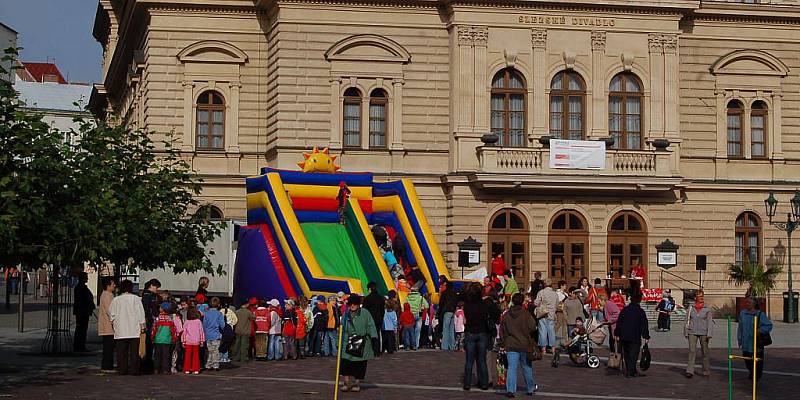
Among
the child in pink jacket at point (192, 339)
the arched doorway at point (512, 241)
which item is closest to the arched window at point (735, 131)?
the arched doorway at point (512, 241)

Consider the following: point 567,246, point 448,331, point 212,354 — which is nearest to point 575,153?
point 567,246

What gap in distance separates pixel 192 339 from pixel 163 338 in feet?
1.80

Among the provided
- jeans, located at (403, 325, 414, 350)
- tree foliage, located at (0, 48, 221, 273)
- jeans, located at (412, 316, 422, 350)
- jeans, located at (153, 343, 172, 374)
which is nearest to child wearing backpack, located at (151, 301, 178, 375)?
jeans, located at (153, 343, 172, 374)

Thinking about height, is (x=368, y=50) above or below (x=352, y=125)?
above

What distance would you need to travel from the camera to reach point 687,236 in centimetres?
4969

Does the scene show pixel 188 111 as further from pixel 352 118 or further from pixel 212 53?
pixel 352 118

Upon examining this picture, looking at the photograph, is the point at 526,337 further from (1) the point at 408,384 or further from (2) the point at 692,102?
(2) the point at 692,102

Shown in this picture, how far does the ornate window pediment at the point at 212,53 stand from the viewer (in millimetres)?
48219

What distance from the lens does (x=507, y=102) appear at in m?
47.9

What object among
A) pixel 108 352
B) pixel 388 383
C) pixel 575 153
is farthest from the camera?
pixel 575 153

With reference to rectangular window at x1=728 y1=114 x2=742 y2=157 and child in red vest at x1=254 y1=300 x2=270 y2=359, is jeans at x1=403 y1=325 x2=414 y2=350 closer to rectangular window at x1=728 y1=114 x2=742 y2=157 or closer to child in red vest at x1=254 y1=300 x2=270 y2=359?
child in red vest at x1=254 y1=300 x2=270 y2=359

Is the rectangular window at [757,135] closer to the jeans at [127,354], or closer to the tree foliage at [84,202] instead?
the tree foliage at [84,202]

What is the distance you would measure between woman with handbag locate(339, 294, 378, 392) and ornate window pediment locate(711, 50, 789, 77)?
30170 millimetres

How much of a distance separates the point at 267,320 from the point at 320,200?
8.71 metres
